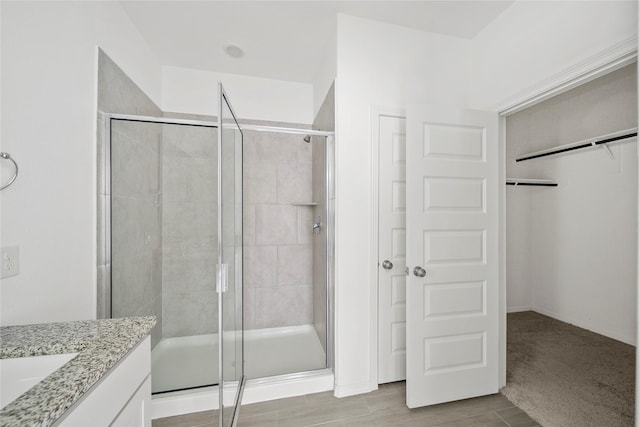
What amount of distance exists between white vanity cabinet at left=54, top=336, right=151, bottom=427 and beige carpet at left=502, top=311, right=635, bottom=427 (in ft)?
7.03

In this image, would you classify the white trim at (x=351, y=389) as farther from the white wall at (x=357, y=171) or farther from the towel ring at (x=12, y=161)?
the towel ring at (x=12, y=161)

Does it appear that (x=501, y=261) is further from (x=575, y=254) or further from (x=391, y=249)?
(x=575, y=254)

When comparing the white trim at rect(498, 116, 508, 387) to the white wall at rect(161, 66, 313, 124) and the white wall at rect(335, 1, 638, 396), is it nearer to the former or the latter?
the white wall at rect(335, 1, 638, 396)

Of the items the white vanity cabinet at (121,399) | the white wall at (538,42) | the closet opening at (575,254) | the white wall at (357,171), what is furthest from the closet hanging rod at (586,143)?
the white vanity cabinet at (121,399)

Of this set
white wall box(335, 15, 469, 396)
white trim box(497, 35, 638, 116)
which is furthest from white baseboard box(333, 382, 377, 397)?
white trim box(497, 35, 638, 116)

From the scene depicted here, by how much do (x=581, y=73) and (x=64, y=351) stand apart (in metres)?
2.51

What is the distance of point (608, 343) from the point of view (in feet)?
8.20

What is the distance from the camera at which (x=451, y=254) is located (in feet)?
5.70

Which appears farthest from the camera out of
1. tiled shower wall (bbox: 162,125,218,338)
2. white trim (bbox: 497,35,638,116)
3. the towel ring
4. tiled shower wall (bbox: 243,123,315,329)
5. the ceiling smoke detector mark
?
tiled shower wall (bbox: 243,123,315,329)

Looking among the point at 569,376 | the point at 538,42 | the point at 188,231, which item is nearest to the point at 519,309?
the point at 569,376

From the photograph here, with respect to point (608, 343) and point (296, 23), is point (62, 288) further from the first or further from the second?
point (608, 343)

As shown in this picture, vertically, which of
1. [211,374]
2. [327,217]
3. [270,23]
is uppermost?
[270,23]

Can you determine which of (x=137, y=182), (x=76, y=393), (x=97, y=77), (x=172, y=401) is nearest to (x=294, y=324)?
(x=172, y=401)

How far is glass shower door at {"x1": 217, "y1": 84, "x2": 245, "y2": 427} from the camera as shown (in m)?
1.32
